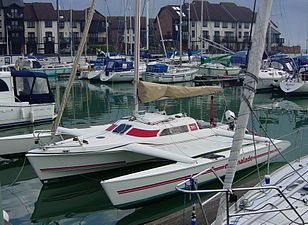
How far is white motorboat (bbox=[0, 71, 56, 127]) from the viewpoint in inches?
840

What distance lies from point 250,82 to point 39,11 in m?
89.3

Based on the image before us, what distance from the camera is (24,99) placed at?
22156mm

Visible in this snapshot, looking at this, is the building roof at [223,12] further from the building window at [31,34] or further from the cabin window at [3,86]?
the cabin window at [3,86]

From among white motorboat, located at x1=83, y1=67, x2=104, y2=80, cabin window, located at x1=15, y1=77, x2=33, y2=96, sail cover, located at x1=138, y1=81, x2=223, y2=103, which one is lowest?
white motorboat, located at x1=83, y1=67, x2=104, y2=80

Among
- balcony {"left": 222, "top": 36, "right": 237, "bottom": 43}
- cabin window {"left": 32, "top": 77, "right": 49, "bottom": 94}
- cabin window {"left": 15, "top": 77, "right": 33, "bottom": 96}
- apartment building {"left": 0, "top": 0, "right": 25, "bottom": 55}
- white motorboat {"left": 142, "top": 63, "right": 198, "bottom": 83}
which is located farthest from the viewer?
balcony {"left": 222, "top": 36, "right": 237, "bottom": 43}

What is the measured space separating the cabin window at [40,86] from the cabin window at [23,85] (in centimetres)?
28

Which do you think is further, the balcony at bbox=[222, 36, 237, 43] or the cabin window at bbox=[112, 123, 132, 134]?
the balcony at bbox=[222, 36, 237, 43]

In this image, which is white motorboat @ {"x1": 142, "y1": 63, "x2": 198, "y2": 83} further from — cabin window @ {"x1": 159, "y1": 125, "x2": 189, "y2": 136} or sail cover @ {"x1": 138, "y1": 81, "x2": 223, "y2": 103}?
cabin window @ {"x1": 159, "y1": 125, "x2": 189, "y2": 136}

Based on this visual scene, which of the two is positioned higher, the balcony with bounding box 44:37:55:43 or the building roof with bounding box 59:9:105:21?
the building roof with bounding box 59:9:105:21

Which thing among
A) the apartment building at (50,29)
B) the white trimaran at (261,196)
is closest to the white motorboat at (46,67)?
the apartment building at (50,29)

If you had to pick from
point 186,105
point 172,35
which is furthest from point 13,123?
point 172,35

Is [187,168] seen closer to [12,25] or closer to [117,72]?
[117,72]

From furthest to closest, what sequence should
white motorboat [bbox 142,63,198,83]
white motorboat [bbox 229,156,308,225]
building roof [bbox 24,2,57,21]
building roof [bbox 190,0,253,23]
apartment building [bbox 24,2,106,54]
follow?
building roof [bbox 190,0,253,23]
building roof [bbox 24,2,57,21]
apartment building [bbox 24,2,106,54]
white motorboat [bbox 142,63,198,83]
white motorboat [bbox 229,156,308,225]

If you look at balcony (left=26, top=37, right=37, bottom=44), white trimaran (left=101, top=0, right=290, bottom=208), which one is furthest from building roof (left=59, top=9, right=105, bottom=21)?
white trimaran (left=101, top=0, right=290, bottom=208)
